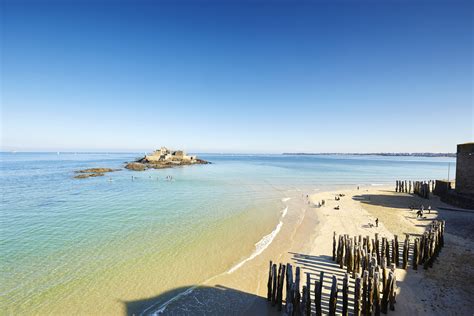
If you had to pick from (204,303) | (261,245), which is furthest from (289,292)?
(261,245)

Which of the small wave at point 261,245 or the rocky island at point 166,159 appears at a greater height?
the rocky island at point 166,159

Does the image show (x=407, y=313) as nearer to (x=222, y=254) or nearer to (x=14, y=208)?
(x=222, y=254)

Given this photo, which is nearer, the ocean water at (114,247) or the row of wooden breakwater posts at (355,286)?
the row of wooden breakwater posts at (355,286)

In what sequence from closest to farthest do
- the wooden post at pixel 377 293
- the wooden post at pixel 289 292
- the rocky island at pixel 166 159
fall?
the wooden post at pixel 289 292
the wooden post at pixel 377 293
the rocky island at pixel 166 159

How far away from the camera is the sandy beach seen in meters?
9.11

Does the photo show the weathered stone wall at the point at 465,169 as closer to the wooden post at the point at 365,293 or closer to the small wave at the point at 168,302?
the wooden post at the point at 365,293

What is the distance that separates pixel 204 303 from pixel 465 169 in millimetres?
29488

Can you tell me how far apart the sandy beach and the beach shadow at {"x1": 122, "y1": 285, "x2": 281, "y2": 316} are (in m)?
0.04

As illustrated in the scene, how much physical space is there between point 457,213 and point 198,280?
83.9ft

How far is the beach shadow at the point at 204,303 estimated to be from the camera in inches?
352

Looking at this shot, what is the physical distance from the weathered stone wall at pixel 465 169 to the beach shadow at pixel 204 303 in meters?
27.2

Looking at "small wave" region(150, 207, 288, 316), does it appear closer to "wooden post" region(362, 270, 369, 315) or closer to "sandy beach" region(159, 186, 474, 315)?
"sandy beach" region(159, 186, 474, 315)

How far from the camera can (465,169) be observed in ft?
79.5

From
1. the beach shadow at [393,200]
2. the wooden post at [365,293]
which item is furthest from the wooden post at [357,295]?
the beach shadow at [393,200]
